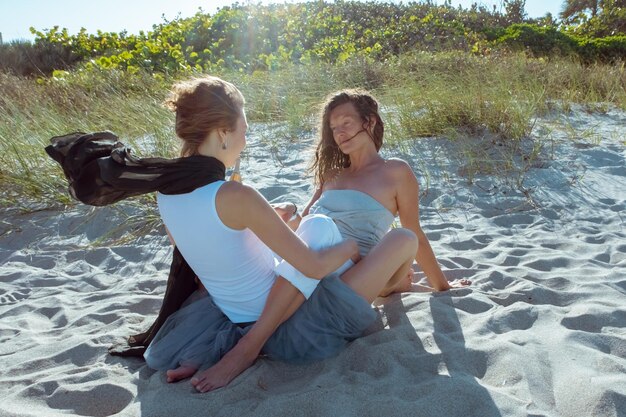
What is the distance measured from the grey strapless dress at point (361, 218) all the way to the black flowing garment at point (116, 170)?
867 mm

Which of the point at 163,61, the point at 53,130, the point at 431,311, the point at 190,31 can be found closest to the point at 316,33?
the point at 190,31

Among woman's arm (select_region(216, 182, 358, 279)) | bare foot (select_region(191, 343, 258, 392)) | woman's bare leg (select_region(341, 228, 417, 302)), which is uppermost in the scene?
woman's arm (select_region(216, 182, 358, 279))

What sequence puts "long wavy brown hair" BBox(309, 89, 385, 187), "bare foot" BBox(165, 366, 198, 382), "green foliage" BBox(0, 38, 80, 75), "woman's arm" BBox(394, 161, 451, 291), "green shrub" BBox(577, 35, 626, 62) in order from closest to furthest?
1. "bare foot" BBox(165, 366, 198, 382)
2. "woman's arm" BBox(394, 161, 451, 291)
3. "long wavy brown hair" BBox(309, 89, 385, 187)
4. "green shrub" BBox(577, 35, 626, 62)
5. "green foliage" BBox(0, 38, 80, 75)

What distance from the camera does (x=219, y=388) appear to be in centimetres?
234

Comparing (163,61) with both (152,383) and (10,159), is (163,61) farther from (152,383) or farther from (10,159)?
(152,383)

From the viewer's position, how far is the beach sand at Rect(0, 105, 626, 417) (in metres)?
2.21

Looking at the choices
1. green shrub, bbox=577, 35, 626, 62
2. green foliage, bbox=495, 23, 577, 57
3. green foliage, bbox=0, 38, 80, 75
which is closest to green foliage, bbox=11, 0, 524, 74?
green foliage, bbox=0, 38, 80, 75

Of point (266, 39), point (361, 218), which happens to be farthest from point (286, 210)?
point (266, 39)

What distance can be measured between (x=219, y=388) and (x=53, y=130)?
166 inches

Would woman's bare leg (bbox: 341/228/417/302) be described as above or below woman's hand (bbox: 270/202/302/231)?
below

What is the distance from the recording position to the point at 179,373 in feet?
8.13

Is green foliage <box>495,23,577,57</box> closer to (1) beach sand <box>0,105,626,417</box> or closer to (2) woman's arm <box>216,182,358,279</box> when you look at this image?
(1) beach sand <box>0,105,626,417</box>

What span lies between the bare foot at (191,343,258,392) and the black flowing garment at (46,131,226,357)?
0.64 m

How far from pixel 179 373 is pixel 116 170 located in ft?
2.64
